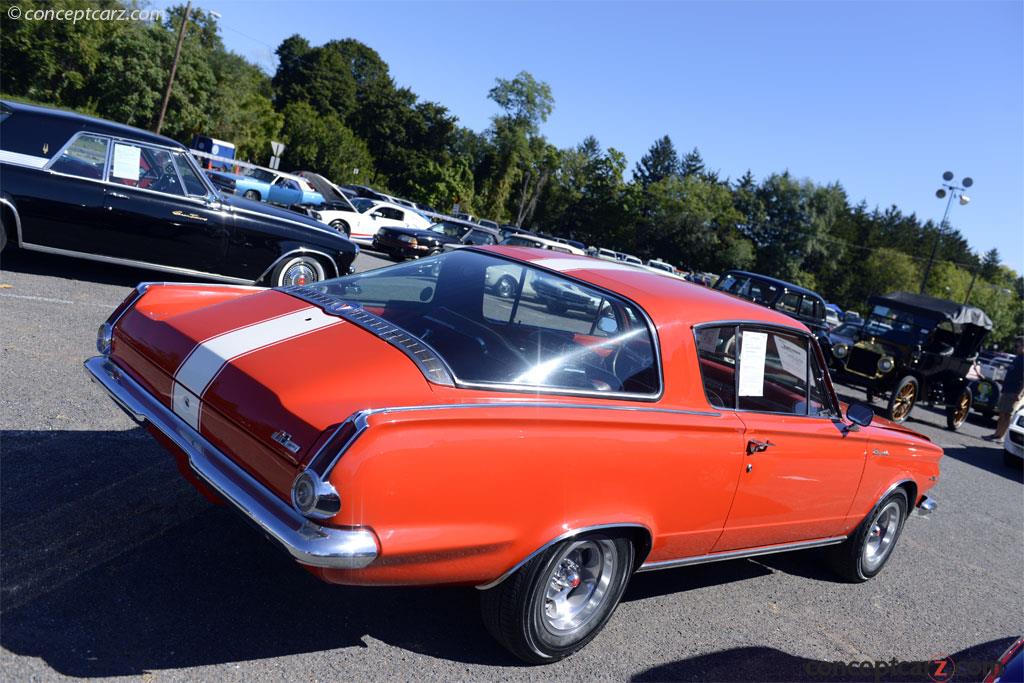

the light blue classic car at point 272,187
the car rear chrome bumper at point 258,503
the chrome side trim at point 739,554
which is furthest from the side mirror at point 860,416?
the light blue classic car at point 272,187

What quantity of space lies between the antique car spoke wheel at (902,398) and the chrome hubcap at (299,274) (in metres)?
→ 9.45

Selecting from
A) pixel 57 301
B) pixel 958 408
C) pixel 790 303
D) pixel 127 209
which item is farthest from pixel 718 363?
pixel 790 303

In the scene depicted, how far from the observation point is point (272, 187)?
29.0 m

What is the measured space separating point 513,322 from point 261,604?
1.58 meters

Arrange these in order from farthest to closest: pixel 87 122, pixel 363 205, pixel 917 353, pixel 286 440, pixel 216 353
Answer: pixel 363 205 → pixel 917 353 → pixel 87 122 → pixel 216 353 → pixel 286 440

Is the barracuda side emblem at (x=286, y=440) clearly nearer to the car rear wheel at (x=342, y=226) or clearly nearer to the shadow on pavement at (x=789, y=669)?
the shadow on pavement at (x=789, y=669)

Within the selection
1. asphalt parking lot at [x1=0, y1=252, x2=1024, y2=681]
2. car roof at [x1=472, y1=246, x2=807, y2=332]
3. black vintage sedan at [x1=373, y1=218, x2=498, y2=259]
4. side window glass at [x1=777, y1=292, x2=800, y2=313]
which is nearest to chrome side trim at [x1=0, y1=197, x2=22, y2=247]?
asphalt parking lot at [x1=0, y1=252, x2=1024, y2=681]

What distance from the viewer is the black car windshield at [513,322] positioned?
312 centimetres

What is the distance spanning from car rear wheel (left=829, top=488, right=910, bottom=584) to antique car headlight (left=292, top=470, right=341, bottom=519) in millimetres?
3631

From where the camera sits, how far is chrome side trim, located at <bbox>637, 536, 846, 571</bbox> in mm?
3561

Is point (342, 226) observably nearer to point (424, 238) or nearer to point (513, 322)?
point (424, 238)

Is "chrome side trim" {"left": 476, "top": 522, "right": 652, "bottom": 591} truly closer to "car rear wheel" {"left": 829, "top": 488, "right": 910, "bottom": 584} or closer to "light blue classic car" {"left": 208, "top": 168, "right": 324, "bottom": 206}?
"car rear wheel" {"left": 829, "top": 488, "right": 910, "bottom": 584}

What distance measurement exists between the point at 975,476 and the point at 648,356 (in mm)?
8943

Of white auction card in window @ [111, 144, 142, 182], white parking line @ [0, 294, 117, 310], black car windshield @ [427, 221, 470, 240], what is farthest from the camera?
black car windshield @ [427, 221, 470, 240]
